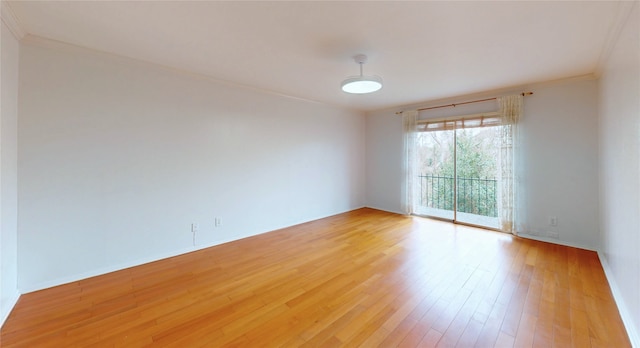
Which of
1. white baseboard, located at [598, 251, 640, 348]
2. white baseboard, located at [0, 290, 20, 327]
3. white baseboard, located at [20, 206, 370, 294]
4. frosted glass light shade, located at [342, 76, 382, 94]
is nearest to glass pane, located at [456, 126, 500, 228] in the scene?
white baseboard, located at [598, 251, 640, 348]

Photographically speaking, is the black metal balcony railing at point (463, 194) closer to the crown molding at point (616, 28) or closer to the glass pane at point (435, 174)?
the glass pane at point (435, 174)

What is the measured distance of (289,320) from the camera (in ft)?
6.34

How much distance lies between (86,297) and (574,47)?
535 cm

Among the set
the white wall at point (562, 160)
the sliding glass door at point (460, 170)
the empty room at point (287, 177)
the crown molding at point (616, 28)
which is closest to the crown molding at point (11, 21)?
the empty room at point (287, 177)

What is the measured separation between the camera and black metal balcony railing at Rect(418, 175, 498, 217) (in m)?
4.43

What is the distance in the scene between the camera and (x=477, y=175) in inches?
177

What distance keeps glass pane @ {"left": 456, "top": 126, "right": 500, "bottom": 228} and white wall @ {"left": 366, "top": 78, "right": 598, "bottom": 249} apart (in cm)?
44

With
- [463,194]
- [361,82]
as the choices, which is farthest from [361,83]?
[463,194]

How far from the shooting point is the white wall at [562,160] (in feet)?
10.7

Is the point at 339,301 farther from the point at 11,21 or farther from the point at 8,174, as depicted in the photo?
the point at 11,21

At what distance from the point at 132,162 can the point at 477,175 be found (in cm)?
536

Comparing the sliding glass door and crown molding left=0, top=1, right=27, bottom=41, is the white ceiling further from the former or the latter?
the sliding glass door

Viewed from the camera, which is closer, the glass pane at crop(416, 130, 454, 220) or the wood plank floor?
the wood plank floor

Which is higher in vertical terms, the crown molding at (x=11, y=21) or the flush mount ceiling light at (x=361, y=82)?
the crown molding at (x=11, y=21)
